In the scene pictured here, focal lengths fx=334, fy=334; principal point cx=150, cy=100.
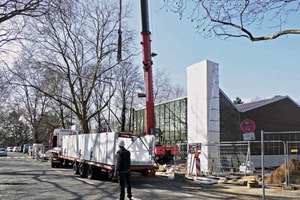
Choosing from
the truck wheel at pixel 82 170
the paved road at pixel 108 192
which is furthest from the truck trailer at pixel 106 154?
the paved road at pixel 108 192

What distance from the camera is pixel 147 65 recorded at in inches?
698

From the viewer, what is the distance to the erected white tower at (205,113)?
1948cm

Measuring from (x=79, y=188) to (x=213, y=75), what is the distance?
1138 centimetres

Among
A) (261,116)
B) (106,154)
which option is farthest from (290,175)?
(261,116)

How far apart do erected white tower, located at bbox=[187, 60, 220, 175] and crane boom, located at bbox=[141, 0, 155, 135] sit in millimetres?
3542

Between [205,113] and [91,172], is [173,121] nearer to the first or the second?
[205,113]

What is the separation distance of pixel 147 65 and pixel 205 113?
515cm

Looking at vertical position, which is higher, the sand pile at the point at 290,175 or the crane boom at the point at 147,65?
the crane boom at the point at 147,65

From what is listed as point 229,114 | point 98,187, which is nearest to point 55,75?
point 229,114

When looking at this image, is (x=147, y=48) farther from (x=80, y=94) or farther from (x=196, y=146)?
(x=80, y=94)

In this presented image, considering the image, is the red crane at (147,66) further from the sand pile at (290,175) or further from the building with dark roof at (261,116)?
the building with dark roof at (261,116)

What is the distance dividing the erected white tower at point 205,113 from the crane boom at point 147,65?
3.54 metres

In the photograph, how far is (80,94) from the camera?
3581 centimetres

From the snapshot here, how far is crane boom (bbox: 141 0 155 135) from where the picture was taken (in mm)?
17281
